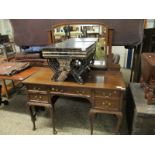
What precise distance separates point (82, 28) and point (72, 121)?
1304mm

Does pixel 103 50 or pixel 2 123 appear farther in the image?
pixel 2 123

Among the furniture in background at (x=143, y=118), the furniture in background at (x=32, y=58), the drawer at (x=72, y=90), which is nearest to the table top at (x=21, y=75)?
the furniture in background at (x=32, y=58)

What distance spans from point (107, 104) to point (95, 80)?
28 cm

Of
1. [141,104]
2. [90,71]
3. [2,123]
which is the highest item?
[90,71]

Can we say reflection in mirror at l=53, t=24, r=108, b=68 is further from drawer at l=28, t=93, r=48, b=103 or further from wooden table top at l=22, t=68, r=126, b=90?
drawer at l=28, t=93, r=48, b=103

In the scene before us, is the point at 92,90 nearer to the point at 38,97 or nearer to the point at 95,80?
the point at 95,80

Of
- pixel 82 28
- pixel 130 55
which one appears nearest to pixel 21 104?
pixel 82 28

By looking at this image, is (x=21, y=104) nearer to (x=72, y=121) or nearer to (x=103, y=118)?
(x=72, y=121)

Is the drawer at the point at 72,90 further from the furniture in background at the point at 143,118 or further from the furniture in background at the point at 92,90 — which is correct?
the furniture in background at the point at 143,118

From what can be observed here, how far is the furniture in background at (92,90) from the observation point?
1.42 metres

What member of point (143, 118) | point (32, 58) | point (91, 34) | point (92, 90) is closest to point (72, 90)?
point (92, 90)

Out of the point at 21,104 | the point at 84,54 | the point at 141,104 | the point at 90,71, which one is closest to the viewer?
the point at 84,54

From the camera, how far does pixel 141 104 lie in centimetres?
149

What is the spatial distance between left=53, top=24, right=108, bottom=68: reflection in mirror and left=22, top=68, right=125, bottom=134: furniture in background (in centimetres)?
29
